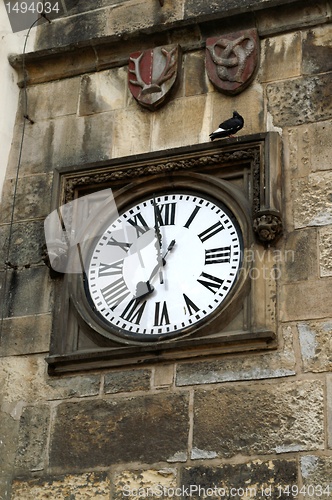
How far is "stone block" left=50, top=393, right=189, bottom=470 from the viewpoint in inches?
271

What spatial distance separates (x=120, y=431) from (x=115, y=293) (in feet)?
2.90

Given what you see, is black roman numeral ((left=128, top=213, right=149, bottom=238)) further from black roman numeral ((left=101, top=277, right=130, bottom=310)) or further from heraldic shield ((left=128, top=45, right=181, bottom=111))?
heraldic shield ((left=128, top=45, right=181, bottom=111))

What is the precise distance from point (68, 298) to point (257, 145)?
1.43 metres

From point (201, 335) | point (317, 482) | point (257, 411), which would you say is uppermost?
point (201, 335)

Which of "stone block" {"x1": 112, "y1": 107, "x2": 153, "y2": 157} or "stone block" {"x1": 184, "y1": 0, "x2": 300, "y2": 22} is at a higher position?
"stone block" {"x1": 184, "y1": 0, "x2": 300, "y2": 22}

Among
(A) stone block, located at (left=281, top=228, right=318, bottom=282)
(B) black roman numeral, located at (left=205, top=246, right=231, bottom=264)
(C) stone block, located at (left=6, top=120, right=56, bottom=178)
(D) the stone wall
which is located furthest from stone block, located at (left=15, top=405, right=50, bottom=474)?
(C) stone block, located at (left=6, top=120, right=56, bottom=178)

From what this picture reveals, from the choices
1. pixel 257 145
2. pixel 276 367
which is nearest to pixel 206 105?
pixel 257 145

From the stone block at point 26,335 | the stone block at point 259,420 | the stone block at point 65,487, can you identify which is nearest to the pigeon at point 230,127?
the stone block at point 26,335

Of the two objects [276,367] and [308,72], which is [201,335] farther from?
[308,72]

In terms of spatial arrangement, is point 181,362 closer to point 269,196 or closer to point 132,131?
point 269,196

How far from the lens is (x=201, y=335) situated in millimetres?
7113

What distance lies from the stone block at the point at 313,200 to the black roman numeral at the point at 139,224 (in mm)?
924

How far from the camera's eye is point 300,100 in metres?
7.71

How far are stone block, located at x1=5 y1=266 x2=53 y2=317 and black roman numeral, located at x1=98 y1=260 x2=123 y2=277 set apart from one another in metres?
0.32
